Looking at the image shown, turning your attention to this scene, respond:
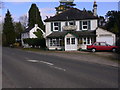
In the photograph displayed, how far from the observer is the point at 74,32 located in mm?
39688

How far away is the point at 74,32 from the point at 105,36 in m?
6.08

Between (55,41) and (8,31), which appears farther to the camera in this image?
(8,31)

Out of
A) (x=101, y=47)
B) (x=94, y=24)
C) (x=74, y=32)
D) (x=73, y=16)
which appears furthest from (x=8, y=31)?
(x=101, y=47)

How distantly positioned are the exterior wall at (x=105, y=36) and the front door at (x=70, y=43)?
4111 millimetres

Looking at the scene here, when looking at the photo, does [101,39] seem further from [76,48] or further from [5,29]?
[5,29]

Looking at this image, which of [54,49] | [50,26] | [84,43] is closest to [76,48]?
[84,43]

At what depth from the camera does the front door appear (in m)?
38.0

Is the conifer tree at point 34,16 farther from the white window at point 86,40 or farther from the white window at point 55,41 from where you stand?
the white window at point 86,40

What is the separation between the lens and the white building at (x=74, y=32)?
36.8 metres

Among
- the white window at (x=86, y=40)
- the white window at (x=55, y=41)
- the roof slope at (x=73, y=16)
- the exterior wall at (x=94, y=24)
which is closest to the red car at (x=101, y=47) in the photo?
the white window at (x=86, y=40)

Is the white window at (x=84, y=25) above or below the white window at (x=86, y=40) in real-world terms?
above

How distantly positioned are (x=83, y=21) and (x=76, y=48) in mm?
5595

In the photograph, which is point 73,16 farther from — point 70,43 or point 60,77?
point 60,77

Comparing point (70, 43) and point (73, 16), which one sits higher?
point (73, 16)
